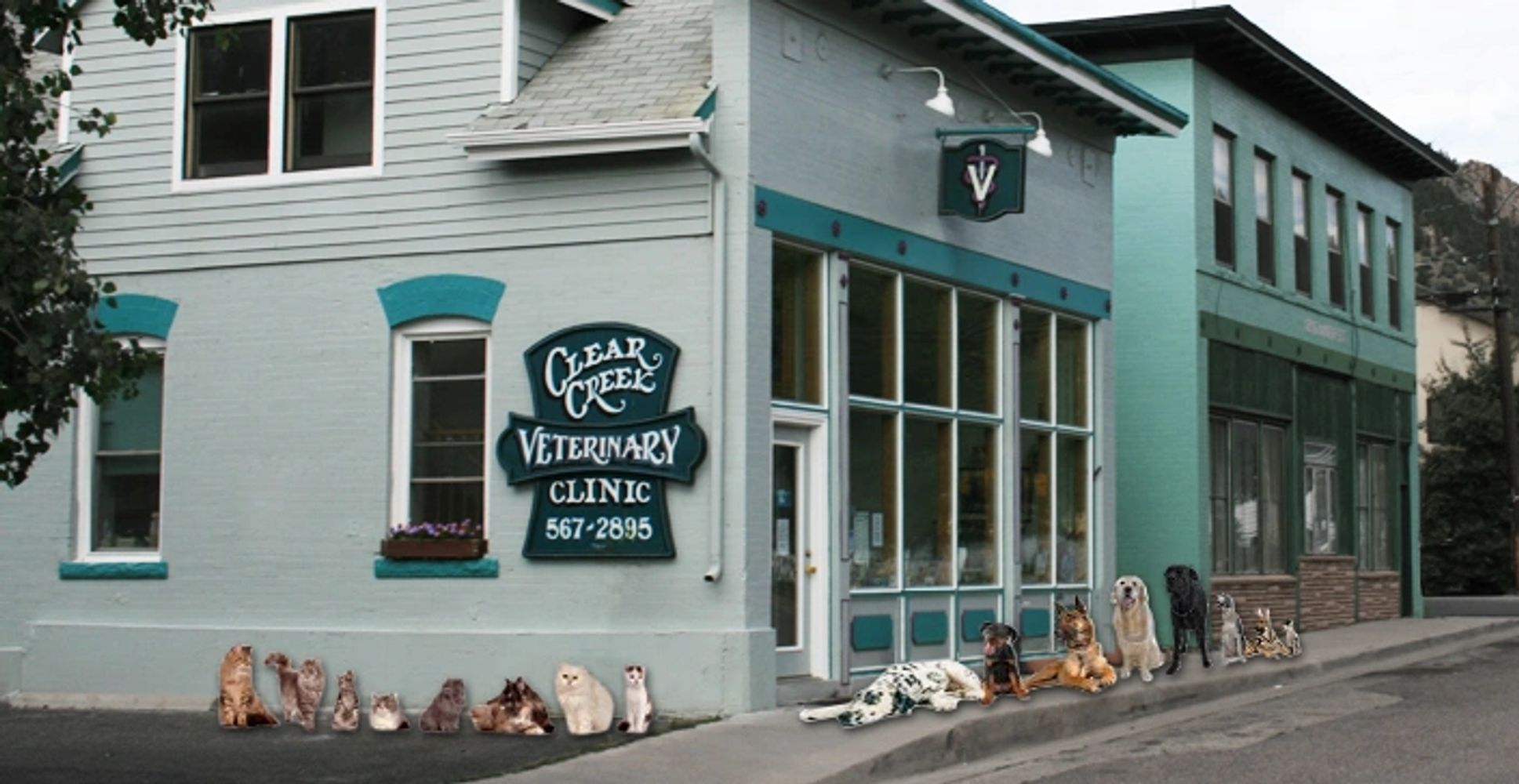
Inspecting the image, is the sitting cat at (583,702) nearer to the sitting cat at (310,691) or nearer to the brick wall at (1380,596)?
the sitting cat at (310,691)

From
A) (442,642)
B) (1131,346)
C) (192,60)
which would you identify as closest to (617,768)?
(442,642)

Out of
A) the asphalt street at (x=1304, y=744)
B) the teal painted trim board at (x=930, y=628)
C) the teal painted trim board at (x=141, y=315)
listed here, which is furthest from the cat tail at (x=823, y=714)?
the teal painted trim board at (x=141, y=315)

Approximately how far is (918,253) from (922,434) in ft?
5.35

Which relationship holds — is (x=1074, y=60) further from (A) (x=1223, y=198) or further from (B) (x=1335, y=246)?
(B) (x=1335, y=246)

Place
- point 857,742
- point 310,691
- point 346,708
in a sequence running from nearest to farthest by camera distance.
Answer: point 857,742 < point 346,708 < point 310,691

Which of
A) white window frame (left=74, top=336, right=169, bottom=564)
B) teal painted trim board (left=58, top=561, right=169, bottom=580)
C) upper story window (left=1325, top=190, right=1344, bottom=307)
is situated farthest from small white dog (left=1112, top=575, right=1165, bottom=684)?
upper story window (left=1325, top=190, right=1344, bottom=307)

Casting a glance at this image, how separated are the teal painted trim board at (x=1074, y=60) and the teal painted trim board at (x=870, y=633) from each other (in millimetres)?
5377

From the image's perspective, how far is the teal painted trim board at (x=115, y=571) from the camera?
55.5 feet

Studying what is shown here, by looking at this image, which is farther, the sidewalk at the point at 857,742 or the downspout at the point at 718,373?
the downspout at the point at 718,373

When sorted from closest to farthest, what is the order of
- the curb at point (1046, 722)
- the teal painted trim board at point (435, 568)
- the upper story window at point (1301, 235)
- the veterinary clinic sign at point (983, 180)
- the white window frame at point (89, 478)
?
the curb at point (1046, 722), the teal painted trim board at point (435, 568), the white window frame at point (89, 478), the veterinary clinic sign at point (983, 180), the upper story window at point (1301, 235)

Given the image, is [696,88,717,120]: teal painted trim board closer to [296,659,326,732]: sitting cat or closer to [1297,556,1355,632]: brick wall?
[296,659,326,732]: sitting cat

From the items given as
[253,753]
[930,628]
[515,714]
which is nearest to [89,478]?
[253,753]

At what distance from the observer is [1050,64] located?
19062 mm

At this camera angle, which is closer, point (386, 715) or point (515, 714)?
point (515, 714)
